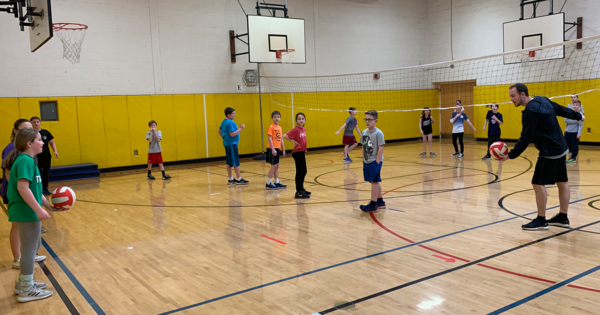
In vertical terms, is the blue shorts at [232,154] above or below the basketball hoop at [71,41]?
below

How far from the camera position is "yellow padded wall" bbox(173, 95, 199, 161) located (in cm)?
1471

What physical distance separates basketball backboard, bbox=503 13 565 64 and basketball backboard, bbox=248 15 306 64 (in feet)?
23.3

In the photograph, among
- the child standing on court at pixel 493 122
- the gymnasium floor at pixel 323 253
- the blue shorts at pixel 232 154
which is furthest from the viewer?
the child standing on court at pixel 493 122

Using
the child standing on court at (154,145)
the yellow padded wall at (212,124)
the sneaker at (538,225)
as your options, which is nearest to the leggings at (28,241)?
the sneaker at (538,225)

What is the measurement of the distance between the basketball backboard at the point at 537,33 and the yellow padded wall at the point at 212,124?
1009cm

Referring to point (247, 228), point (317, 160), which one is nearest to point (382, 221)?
point (247, 228)

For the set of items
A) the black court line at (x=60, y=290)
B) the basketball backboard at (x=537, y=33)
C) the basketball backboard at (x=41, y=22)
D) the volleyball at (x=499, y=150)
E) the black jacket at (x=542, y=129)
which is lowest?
the black court line at (x=60, y=290)

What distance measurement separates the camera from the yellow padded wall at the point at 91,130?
43.2 ft

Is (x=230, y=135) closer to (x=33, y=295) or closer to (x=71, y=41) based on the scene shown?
(x=71, y=41)

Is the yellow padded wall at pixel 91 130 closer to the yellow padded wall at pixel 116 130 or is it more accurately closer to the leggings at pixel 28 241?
the yellow padded wall at pixel 116 130

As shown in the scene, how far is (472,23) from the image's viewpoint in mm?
18859

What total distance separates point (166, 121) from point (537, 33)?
1216cm

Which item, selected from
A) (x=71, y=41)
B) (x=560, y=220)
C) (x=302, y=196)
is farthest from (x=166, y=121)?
(x=560, y=220)

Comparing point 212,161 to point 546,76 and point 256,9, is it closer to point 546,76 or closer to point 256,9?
point 256,9
